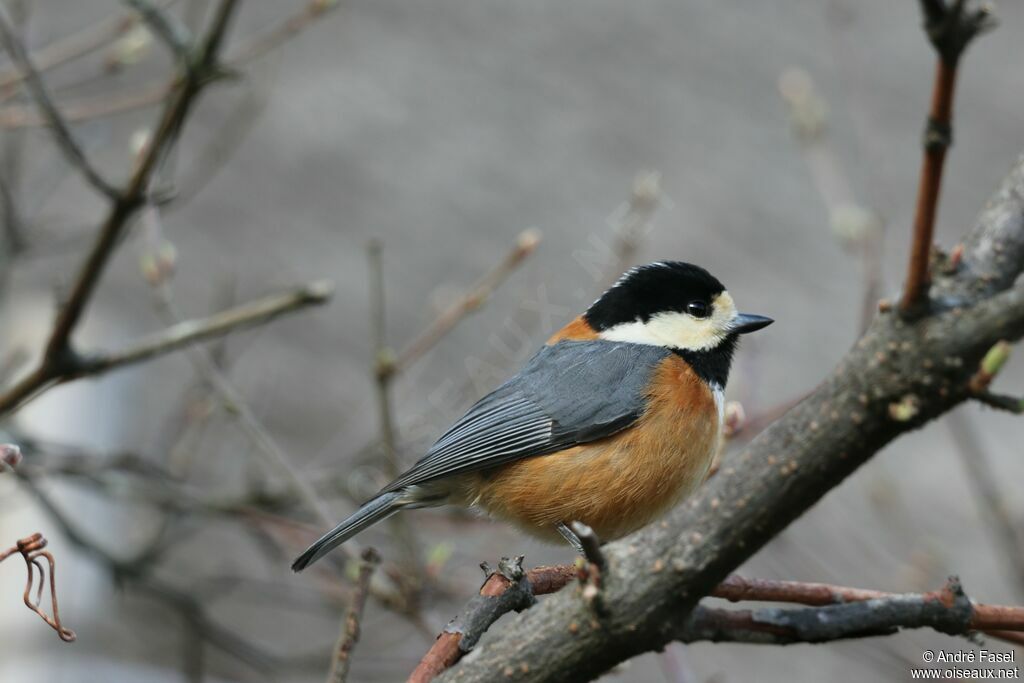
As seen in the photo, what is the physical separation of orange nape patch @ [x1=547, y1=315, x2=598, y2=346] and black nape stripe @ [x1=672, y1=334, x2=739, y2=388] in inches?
10.2

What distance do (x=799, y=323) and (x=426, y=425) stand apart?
305cm

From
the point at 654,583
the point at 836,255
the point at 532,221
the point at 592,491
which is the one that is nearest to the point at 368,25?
the point at 532,221

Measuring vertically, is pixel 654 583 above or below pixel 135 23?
below

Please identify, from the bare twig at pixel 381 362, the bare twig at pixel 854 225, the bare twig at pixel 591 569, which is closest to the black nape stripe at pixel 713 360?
the bare twig at pixel 854 225

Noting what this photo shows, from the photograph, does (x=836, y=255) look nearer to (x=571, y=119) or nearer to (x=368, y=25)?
(x=571, y=119)

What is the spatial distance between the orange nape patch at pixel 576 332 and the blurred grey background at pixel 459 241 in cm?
7

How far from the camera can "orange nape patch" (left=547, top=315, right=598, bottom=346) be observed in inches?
133

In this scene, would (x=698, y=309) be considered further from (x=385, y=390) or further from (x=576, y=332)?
(x=385, y=390)

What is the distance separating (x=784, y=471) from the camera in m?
1.42

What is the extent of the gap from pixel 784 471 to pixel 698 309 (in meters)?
1.89

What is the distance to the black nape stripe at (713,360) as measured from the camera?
3260 millimetres

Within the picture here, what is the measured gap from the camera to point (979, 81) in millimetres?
7902

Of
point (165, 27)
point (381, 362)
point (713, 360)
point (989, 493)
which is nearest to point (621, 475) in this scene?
point (713, 360)

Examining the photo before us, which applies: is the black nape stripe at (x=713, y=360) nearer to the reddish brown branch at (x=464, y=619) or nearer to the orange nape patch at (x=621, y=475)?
the orange nape patch at (x=621, y=475)
